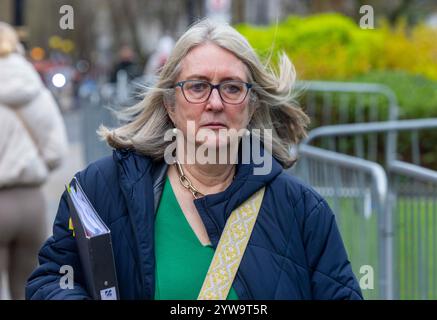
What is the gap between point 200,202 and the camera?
2.92 meters

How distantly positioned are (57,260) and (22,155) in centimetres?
259

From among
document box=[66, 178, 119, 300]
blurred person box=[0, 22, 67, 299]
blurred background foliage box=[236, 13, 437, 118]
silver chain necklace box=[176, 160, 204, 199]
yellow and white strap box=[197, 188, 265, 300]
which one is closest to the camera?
document box=[66, 178, 119, 300]

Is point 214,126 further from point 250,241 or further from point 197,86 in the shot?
point 250,241

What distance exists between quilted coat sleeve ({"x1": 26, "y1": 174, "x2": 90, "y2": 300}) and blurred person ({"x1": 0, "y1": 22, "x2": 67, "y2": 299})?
8.01 ft

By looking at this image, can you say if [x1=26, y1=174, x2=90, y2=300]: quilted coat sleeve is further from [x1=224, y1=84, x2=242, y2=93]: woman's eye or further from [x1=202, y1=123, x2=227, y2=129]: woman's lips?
[x1=224, y1=84, x2=242, y2=93]: woman's eye

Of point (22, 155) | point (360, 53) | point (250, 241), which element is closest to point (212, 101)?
point (250, 241)

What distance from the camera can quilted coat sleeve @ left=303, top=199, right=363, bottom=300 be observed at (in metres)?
2.85

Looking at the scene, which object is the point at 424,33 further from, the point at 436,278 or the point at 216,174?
the point at 216,174

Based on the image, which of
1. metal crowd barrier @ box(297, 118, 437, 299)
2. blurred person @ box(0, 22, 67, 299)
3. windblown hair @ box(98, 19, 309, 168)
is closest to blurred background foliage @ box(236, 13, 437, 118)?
metal crowd barrier @ box(297, 118, 437, 299)

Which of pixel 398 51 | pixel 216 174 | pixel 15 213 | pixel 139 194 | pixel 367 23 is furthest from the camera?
pixel 398 51

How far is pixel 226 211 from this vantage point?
2.90 m

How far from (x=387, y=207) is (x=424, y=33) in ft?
40.1

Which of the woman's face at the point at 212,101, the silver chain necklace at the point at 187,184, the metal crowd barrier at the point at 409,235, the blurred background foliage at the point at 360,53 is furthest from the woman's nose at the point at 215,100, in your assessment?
the blurred background foliage at the point at 360,53
